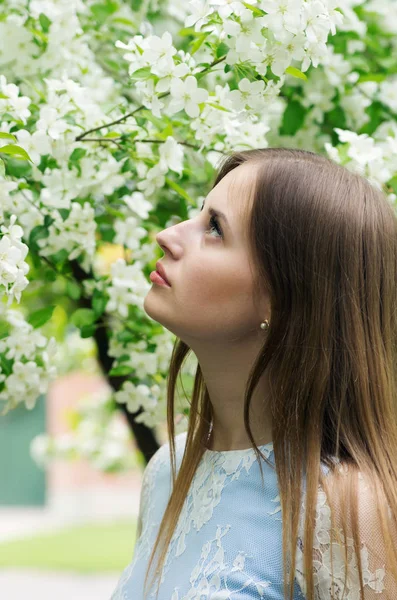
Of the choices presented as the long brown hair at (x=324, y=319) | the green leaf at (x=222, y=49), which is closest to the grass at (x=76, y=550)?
the long brown hair at (x=324, y=319)

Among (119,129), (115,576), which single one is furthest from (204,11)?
(115,576)

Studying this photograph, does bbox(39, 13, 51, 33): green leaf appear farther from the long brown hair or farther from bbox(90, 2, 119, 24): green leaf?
the long brown hair

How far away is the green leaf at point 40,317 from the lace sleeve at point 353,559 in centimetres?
87

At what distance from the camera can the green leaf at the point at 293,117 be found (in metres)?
→ 2.40

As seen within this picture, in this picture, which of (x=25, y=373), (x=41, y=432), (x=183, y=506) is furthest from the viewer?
(x=41, y=432)

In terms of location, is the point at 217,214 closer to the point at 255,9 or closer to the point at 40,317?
the point at 255,9

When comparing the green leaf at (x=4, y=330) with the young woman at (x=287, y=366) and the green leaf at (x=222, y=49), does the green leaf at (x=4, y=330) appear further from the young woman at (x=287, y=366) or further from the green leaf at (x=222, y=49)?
the green leaf at (x=222, y=49)

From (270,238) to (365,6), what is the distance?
1323 mm

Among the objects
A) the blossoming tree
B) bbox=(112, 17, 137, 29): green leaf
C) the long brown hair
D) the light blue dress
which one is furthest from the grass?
the long brown hair

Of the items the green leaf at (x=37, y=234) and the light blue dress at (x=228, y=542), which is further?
the green leaf at (x=37, y=234)

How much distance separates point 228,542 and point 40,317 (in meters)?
0.77

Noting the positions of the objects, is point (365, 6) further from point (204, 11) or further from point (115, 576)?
point (115, 576)

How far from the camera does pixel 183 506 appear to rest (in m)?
1.78

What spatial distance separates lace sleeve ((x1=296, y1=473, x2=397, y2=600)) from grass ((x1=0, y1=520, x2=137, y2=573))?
282 inches
